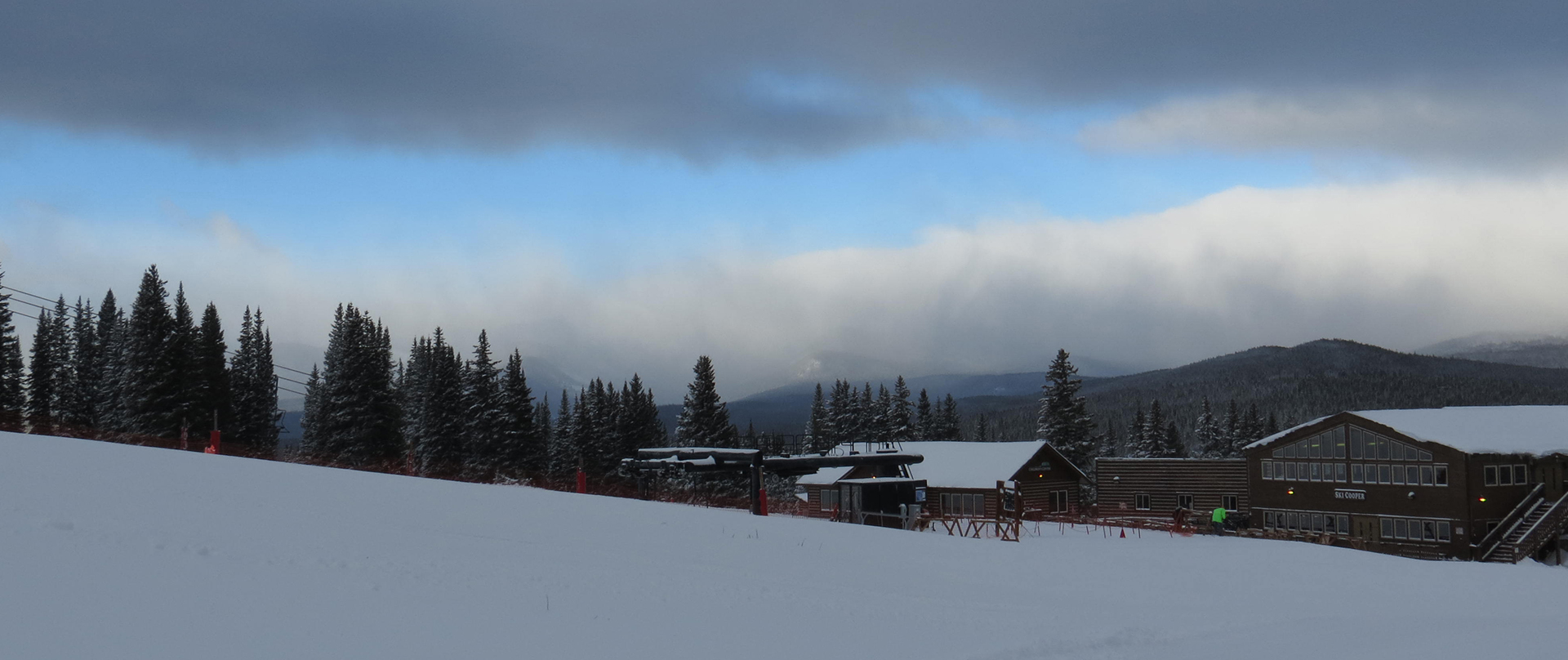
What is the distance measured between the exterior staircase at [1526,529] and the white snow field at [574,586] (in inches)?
831

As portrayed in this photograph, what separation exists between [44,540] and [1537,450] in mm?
61542

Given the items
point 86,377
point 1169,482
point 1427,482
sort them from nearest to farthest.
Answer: point 1427,482 < point 1169,482 < point 86,377

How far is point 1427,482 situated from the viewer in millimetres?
51156

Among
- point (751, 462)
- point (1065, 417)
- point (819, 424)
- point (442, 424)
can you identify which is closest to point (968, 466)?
point (1065, 417)

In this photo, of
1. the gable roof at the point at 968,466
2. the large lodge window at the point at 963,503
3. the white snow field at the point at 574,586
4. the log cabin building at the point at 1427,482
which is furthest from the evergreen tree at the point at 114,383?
the log cabin building at the point at 1427,482

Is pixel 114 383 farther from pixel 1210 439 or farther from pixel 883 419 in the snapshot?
pixel 1210 439

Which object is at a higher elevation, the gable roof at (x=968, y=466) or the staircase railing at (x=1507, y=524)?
the gable roof at (x=968, y=466)

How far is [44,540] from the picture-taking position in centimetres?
1359

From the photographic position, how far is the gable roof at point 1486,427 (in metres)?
50.3

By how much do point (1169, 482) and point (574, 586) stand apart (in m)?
55.9

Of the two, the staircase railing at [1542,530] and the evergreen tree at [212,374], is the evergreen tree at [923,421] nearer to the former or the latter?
the staircase railing at [1542,530]

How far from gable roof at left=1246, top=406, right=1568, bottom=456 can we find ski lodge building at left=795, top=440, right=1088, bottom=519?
11937mm

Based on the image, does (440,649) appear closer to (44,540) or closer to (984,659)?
(44,540)

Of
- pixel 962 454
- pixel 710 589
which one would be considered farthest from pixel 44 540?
pixel 962 454
